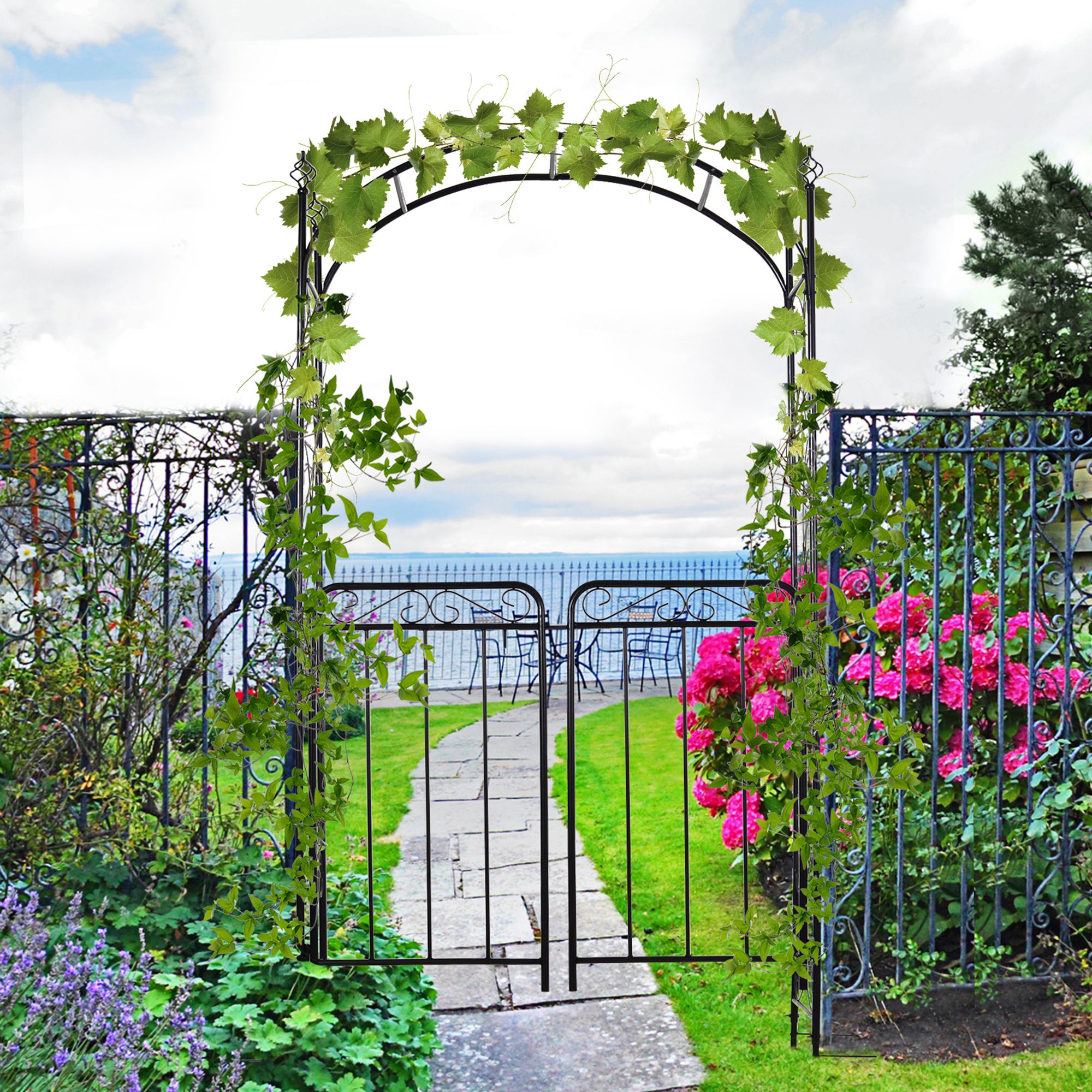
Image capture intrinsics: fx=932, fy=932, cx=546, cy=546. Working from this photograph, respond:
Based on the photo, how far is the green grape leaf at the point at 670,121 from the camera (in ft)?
8.39

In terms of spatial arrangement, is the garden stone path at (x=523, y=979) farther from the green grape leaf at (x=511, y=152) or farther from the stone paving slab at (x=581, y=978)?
the green grape leaf at (x=511, y=152)

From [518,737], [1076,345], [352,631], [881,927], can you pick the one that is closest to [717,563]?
[518,737]

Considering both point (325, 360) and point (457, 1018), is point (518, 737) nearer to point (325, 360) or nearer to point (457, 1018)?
point (457, 1018)

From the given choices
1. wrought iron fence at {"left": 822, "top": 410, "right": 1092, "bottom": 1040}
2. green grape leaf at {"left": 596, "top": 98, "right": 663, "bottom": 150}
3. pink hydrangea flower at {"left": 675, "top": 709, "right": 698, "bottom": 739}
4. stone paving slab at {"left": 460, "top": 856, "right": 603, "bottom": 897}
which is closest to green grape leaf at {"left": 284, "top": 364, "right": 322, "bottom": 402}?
green grape leaf at {"left": 596, "top": 98, "right": 663, "bottom": 150}

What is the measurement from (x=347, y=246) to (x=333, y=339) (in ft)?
0.95

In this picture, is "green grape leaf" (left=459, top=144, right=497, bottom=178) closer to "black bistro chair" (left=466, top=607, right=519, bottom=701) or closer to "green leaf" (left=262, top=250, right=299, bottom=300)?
"green leaf" (left=262, top=250, right=299, bottom=300)

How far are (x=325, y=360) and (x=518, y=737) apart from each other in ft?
18.5

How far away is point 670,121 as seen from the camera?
8.43ft

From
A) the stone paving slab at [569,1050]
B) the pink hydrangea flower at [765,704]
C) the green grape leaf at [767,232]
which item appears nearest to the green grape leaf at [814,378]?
the green grape leaf at [767,232]

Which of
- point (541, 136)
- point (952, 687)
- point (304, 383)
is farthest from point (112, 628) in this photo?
point (952, 687)

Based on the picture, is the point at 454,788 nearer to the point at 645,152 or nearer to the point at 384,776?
the point at 384,776

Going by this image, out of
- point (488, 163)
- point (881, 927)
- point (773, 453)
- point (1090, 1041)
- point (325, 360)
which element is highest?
point (488, 163)

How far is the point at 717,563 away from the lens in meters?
16.4

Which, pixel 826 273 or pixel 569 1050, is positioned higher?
pixel 826 273
